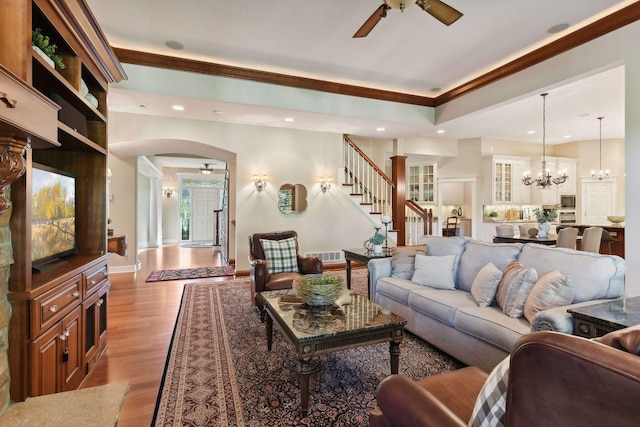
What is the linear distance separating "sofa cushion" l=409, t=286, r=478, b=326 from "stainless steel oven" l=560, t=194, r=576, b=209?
8.53 metres

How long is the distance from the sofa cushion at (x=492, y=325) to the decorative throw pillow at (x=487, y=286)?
0.07m

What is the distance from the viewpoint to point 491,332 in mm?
2217

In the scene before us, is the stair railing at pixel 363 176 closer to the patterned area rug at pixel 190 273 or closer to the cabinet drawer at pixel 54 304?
the patterned area rug at pixel 190 273

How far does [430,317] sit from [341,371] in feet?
3.10

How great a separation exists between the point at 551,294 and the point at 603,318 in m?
0.48

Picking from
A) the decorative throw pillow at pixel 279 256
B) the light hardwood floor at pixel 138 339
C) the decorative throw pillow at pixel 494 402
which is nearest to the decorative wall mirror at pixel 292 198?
the light hardwood floor at pixel 138 339

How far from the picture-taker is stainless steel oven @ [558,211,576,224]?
9336 millimetres

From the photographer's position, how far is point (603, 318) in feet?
5.45

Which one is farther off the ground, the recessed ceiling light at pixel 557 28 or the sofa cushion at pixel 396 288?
the recessed ceiling light at pixel 557 28

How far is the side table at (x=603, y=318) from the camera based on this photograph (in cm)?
162

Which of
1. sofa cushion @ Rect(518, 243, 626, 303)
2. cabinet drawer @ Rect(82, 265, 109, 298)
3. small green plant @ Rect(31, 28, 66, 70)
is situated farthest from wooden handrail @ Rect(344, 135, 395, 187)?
small green plant @ Rect(31, 28, 66, 70)

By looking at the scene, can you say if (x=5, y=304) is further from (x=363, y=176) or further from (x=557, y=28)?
(x=363, y=176)

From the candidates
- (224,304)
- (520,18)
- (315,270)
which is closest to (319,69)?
(520,18)

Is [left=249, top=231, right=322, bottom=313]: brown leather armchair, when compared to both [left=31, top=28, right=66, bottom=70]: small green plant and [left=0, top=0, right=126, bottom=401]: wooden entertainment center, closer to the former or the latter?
[left=0, top=0, right=126, bottom=401]: wooden entertainment center
